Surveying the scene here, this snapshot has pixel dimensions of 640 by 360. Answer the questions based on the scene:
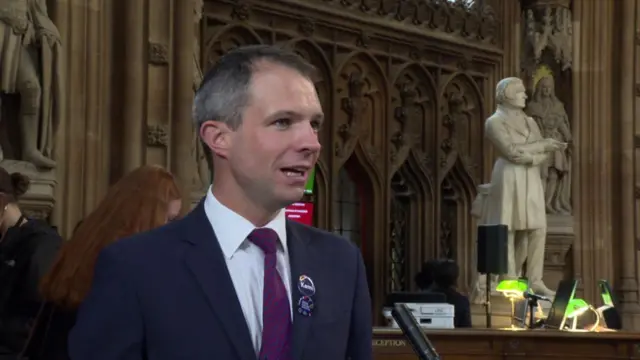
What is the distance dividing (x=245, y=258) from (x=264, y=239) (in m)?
0.04

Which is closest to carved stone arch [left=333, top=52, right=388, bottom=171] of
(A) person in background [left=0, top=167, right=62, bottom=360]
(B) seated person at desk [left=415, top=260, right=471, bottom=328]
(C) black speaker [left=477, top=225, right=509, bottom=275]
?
(B) seated person at desk [left=415, top=260, right=471, bottom=328]

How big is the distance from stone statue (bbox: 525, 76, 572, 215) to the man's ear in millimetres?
10860

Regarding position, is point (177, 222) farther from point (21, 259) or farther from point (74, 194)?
point (74, 194)

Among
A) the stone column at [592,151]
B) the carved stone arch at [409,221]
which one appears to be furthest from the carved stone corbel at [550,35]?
the carved stone arch at [409,221]

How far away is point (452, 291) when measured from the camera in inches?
333

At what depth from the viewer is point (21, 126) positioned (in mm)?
7270

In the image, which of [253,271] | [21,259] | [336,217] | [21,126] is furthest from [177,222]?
[336,217]

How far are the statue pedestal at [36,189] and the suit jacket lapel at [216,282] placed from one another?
5.56 meters

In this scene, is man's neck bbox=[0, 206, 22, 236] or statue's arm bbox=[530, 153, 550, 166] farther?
statue's arm bbox=[530, 153, 550, 166]

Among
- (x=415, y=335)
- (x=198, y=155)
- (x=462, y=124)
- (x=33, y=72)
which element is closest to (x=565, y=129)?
(x=462, y=124)

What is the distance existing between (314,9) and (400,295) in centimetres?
413

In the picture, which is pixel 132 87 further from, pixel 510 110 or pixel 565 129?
pixel 565 129

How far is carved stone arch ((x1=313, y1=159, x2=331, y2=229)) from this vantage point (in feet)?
36.8

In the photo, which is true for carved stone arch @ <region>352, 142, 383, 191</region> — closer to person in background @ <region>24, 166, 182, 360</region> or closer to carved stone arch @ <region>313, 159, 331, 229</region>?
carved stone arch @ <region>313, 159, 331, 229</region>
